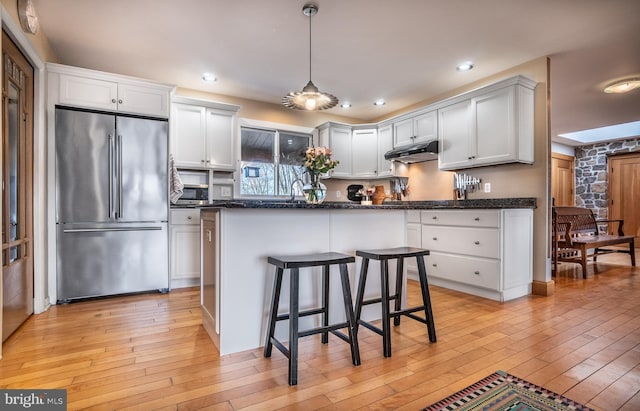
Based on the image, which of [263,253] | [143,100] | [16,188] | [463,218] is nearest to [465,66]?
[463,218]

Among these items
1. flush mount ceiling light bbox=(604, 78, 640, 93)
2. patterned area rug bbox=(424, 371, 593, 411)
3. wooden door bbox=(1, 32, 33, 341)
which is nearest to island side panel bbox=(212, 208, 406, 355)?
patterned area rug bbox=(424, 371, 593, 411)

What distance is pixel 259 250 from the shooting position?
209 cm

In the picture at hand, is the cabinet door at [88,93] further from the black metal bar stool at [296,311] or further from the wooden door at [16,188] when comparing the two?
the black metal bar stool at [296,311]

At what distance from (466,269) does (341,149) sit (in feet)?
8.90

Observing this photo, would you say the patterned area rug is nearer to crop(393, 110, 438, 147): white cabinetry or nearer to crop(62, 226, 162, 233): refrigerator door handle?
crop(62, 226, 162, 233): refrigerator door handle

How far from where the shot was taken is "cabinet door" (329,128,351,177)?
5258mm

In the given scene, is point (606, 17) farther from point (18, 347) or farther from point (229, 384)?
point (18, 347)

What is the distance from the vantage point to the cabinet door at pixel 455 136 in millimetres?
3924

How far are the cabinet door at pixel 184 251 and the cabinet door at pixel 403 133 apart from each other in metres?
3.06

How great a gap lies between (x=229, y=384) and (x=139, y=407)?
39cm

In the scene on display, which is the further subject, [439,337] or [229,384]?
[439,337]

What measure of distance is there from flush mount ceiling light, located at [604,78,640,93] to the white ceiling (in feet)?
0.40

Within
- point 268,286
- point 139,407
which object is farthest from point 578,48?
point 139,407

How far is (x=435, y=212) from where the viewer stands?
3756mm
